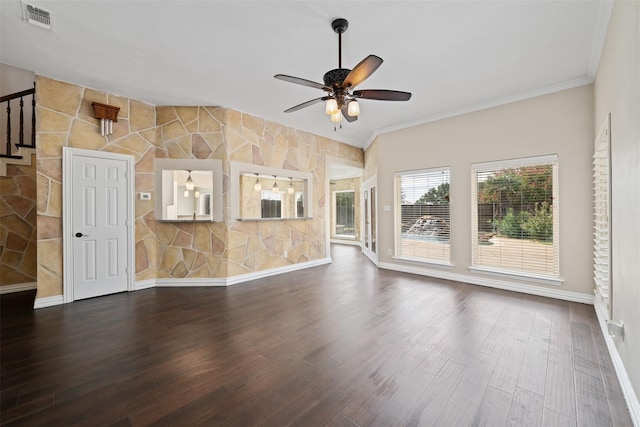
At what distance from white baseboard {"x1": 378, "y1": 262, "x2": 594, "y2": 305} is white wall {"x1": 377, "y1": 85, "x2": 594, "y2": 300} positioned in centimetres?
3

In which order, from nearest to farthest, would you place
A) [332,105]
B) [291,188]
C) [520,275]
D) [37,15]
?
[37,15], [332,105], [520,275], [291,188]

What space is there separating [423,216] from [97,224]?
5571mm

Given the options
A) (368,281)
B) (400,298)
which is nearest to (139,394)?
(400,298)

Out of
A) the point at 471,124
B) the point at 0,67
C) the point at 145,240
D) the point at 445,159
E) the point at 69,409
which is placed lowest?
the point at 69,409

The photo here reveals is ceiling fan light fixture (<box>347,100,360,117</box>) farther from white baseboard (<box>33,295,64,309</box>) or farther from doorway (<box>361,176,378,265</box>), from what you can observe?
white baseboard (<box>33,295,64,309</box>)

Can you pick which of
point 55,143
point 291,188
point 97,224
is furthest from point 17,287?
point 291,188

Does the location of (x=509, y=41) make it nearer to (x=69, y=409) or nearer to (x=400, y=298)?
(x=400, y=298)

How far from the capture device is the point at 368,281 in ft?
15.7

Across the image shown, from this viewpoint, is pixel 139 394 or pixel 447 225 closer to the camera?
pixel 139 394

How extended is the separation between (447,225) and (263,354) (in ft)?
13.1

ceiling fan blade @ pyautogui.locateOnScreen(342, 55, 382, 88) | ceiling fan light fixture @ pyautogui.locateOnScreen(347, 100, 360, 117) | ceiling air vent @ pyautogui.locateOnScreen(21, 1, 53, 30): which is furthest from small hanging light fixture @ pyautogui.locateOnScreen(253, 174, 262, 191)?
ceiling air vent @ pyautogui.locateOnScreen(21, 1, 53, 30)

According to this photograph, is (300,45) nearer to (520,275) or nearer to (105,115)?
(105,115)

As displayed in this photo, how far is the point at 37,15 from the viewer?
2451 mm

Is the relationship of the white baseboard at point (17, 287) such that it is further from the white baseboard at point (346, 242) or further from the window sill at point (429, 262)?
the white baseboard at point (346, 242)
